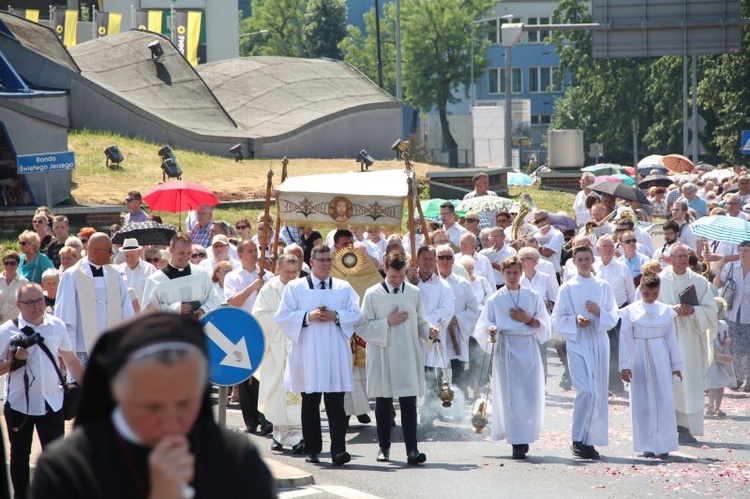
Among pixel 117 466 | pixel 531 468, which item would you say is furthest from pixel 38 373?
pixel 117 466

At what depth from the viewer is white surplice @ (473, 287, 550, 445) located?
1247cm

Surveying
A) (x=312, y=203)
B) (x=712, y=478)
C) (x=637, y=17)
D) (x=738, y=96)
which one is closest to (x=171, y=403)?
(x=712, y=478)

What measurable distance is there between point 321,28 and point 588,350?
79581mm

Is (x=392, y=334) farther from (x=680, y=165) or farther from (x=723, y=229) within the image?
(x=680, y=165)

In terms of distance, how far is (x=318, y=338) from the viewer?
12.1 m

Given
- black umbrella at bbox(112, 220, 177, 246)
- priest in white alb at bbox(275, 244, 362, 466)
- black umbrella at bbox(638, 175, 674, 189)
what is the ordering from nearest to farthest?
priest in white alb at bbox(275, 244, 362, 466)
black umbrella at bbox(112, 220, 177, 246)
black umbrella at bbox(638, 175, 674, 189)

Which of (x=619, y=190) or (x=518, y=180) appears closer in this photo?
(x=619, y=190)

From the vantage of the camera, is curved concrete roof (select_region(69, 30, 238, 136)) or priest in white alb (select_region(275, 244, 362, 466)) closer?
priest in white alb (select_region(275, 244, 362, 466))

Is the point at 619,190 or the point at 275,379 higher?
the point at 619,190

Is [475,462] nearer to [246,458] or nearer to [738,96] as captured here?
[246,458]

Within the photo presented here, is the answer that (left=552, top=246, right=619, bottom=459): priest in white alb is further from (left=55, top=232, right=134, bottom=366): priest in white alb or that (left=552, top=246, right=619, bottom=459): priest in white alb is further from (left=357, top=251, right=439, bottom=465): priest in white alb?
(left=55, top=232, right=134, bottom=366): priest in white alb

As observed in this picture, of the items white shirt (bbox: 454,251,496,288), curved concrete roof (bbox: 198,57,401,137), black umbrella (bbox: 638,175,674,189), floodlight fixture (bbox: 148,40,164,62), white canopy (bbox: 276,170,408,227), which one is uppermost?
floodlight fixture (bbox: 148,40,164,62)

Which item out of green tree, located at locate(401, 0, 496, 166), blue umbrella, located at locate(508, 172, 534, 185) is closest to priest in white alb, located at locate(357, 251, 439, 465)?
blue umbrella, located at locate(508, 172, 534, 185)

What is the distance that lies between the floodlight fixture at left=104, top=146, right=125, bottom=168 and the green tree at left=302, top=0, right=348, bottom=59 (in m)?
58.6
